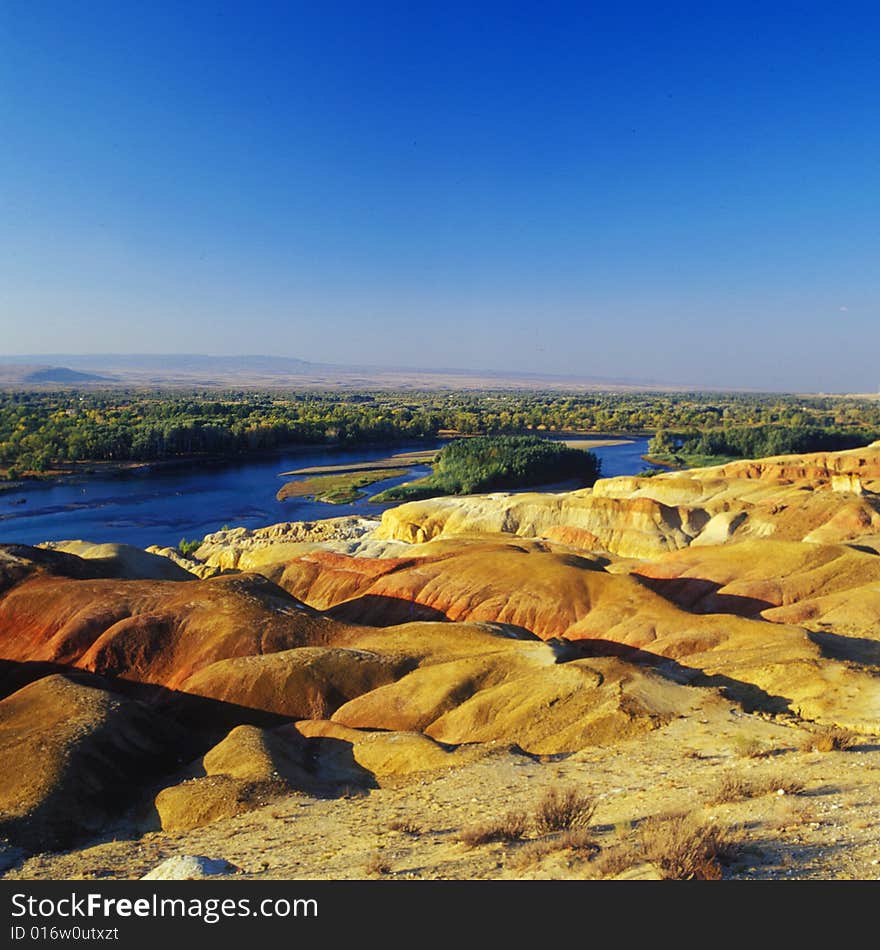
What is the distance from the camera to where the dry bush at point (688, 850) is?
804 centimetres

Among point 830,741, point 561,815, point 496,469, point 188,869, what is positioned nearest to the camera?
point 188,869

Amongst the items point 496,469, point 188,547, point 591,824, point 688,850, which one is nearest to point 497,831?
point 591,824

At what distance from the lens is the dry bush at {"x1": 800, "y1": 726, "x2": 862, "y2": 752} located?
46.6 feet

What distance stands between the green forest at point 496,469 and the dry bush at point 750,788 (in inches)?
2765

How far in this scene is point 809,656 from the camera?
2091cm

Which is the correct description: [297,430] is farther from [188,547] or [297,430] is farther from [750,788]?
[750,788]

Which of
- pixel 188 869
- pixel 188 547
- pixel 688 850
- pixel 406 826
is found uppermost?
pixel 688 850

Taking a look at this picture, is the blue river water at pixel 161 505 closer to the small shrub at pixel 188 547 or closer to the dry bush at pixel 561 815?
the small shrub at pixel 188 547

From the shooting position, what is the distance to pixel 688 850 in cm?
834

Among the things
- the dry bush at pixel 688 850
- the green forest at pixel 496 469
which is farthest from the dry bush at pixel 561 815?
the green forest at pixel 496 469

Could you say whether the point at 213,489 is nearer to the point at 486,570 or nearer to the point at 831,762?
the point at 486,570

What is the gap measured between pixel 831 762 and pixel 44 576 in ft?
117

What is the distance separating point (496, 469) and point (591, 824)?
75987 millimetres
